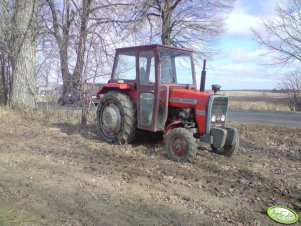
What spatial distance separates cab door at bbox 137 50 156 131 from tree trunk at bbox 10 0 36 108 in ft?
24.1

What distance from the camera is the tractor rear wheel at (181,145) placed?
24.7 ft

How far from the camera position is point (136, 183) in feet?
19.5

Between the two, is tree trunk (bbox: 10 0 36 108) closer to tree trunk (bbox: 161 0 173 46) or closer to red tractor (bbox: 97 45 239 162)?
red tractor (bbox: 97 45 239 162)

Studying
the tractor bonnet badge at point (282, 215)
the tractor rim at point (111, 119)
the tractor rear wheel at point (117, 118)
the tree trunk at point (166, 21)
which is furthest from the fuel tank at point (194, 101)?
the tree trunk at point (166, 21)

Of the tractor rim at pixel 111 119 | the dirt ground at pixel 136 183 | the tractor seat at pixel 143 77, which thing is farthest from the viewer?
the tractor rim at pixel 111 119

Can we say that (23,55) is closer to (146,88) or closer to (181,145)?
(146,88)

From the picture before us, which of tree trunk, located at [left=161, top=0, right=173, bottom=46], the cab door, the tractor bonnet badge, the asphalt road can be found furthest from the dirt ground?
tree trunk, located at [left=161, top=0, right=173, bottom=46]

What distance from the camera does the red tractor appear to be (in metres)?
→ 7.84

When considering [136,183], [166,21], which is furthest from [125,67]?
[166,21]

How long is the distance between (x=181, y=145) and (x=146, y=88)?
1590 mm

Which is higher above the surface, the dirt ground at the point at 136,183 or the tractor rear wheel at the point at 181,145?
the tractor rear wheel at the point at 181,145

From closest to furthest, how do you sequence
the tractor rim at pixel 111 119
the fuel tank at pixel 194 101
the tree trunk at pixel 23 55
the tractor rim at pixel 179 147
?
1. the tractor rim at pixel 179 147
2. the fuel tank at pixel 194 101
3. the tractor rim at pixel 111 119
4. the tree trunk at pixel 23 55

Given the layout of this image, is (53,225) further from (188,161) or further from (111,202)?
(188,161)

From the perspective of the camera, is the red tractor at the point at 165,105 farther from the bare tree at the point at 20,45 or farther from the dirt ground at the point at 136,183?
the bare tree at the point at 20,45
